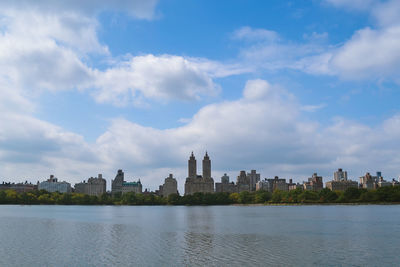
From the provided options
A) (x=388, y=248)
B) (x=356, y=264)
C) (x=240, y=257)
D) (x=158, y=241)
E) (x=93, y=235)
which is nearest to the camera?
(x=356, y=264)

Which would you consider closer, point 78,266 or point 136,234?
point 78,266

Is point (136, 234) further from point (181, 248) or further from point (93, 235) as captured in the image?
point (181, 248)

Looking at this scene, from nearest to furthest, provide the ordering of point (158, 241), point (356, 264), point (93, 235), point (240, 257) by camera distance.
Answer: point (356, 264) < point (240, 257) < point (158, 241) < point (93, 235)

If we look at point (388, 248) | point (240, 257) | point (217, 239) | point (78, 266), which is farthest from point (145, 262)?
point (388, 248)

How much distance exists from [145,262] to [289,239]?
25.4 m

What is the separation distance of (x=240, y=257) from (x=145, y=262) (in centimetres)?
1088

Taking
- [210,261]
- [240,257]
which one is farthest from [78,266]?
[240,257]

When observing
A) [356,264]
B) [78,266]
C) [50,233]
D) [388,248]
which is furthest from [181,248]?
[50,233]

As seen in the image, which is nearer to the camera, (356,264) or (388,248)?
(356,264)

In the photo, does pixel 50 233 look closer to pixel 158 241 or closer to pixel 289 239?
pixel 158 241

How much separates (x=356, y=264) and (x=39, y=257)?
117 feet

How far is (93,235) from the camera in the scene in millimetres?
64938

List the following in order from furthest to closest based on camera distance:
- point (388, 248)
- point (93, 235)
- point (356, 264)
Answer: point (93, 235) → point (388, 248) → point (356, 264)

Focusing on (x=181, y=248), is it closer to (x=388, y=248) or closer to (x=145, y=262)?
(x=145, y=262)
